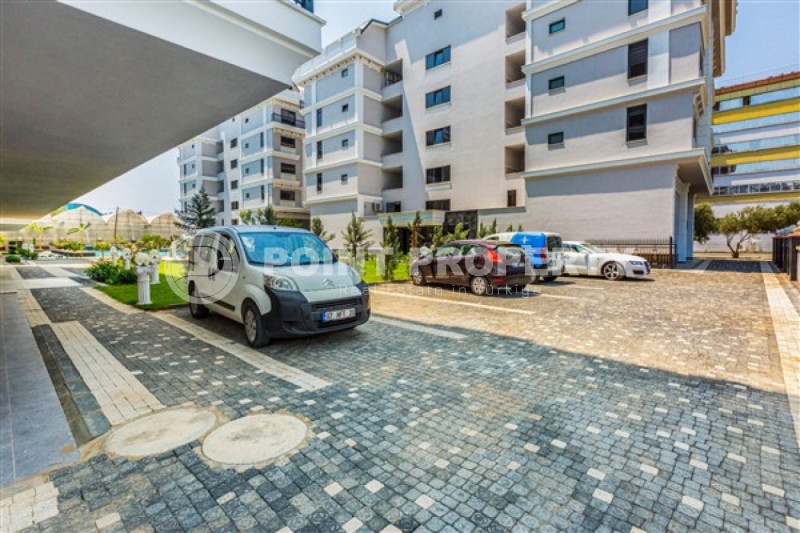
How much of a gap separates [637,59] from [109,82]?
2343 centimetres

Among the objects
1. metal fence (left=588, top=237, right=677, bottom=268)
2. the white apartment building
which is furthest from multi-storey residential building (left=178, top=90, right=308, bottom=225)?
metal fence (left=588, top=237, right=677, bottom=268)

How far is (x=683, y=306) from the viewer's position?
8.79 m

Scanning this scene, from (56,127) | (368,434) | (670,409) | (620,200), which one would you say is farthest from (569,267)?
(56,127)

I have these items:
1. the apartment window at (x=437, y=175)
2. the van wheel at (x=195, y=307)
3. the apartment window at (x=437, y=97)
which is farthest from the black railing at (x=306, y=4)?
the apartment window at (x=437, y=97)

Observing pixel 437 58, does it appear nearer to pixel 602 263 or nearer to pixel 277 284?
pixel 602 263

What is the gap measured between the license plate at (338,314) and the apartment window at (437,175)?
24.1 meters

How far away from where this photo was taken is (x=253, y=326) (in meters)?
5.84

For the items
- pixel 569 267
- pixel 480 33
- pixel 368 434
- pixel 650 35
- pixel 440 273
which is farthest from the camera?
pixel 480 33

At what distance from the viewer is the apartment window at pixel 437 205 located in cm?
2873

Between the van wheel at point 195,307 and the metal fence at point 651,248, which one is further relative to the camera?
the metal fence at point 651,248

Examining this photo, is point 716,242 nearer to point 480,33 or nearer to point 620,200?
point 620,200

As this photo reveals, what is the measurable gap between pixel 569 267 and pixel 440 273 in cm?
671

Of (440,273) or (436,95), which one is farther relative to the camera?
(436,95)

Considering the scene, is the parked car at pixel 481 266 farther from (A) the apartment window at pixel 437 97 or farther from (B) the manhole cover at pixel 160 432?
(A) the apartment window at pixel 437 97
